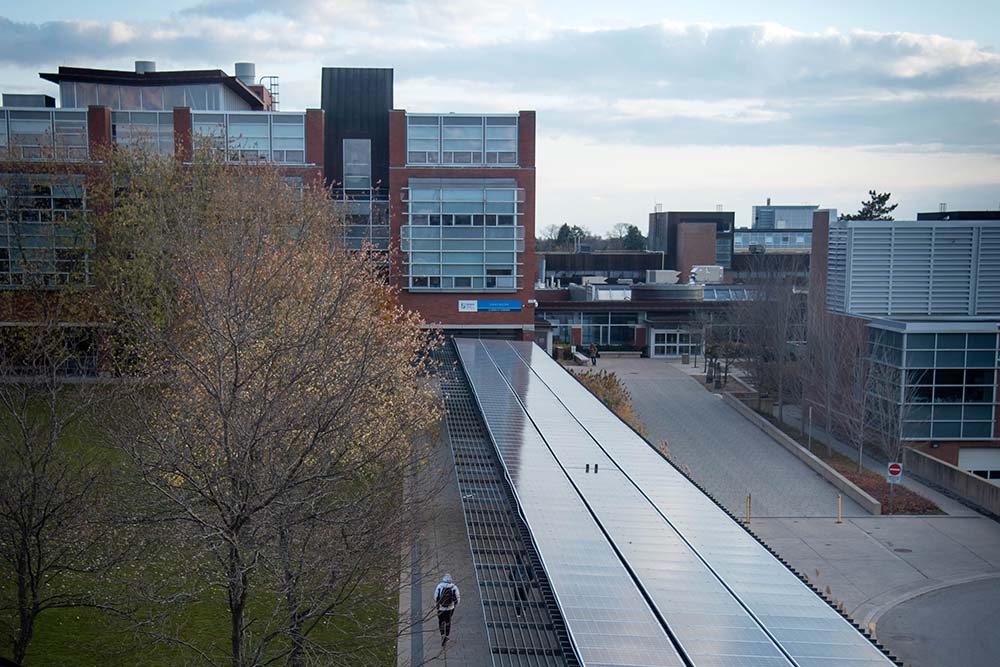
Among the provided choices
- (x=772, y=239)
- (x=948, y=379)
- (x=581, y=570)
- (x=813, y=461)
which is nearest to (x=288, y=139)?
(x=813, y=461)

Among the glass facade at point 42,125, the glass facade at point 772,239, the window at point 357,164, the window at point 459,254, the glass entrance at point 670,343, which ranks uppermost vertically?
the glass facade at point 42,125

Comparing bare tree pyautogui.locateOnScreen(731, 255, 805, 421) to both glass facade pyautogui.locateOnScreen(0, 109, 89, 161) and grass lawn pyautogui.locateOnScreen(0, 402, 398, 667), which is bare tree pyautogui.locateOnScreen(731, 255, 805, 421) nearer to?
grass lawn pyautogui.locateOnScreen(0, 402, 398, 667)

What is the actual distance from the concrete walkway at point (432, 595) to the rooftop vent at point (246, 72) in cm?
4797

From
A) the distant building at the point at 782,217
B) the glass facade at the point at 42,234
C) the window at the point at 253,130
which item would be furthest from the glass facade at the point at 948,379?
the distant building at the point at 782,217

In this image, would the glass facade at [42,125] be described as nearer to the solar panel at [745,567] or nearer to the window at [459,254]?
the window at [459,254]

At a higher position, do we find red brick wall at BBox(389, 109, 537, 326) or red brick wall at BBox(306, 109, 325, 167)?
red brick wall at BBox(306, 109, 325, 167)

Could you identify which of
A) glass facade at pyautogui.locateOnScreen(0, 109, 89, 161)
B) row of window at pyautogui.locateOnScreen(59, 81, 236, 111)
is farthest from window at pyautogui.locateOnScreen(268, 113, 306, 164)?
glass facade at pyautogui.locateOnScreen(0, 109, 89, 161)

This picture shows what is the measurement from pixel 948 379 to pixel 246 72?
159 feet

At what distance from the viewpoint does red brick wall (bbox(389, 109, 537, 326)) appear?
43.0m

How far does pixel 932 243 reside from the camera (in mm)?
34562

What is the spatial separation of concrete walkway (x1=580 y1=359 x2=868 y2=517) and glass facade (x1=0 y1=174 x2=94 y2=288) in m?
20.1

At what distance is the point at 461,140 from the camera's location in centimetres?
4347

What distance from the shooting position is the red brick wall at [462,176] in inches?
1692

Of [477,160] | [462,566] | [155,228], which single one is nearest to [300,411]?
[462,566]
